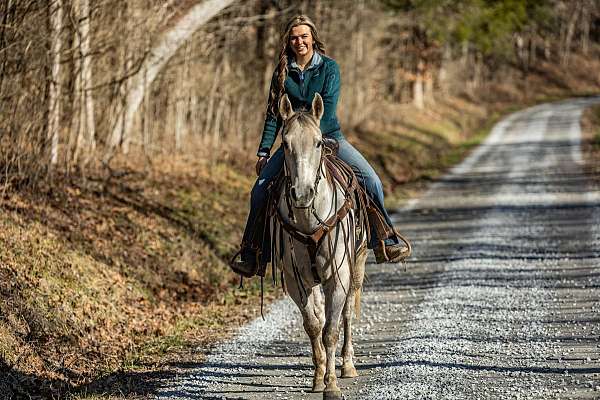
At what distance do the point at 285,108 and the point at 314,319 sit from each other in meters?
1.71

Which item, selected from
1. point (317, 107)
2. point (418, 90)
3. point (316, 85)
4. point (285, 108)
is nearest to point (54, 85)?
point (316, 85)

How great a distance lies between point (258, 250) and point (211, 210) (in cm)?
879

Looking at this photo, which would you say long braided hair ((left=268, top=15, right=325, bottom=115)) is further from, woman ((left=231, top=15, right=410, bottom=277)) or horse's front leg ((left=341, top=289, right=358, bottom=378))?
horse's front leg ((left=341, top=289, right=358, bottom=378))

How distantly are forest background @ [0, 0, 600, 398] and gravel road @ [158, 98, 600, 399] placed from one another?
84cm

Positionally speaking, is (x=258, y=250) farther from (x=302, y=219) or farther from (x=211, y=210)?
(x=211, y=210)

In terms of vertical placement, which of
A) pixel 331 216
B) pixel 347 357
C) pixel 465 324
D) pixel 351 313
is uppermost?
pixel 331 216

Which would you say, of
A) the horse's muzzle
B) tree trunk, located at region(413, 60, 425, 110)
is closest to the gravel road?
the horse's muzzle

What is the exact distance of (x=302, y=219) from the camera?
726cm

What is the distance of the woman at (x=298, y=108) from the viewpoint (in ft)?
25.5

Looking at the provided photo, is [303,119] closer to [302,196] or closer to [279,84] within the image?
[302,196]

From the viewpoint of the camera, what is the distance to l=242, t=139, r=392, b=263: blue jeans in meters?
8.05

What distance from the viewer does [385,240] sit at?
8.69m

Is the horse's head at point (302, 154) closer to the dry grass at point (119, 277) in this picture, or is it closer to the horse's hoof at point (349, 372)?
the horse's hoof at point (349, 372)

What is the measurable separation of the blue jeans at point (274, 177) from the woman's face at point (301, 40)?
816mm
